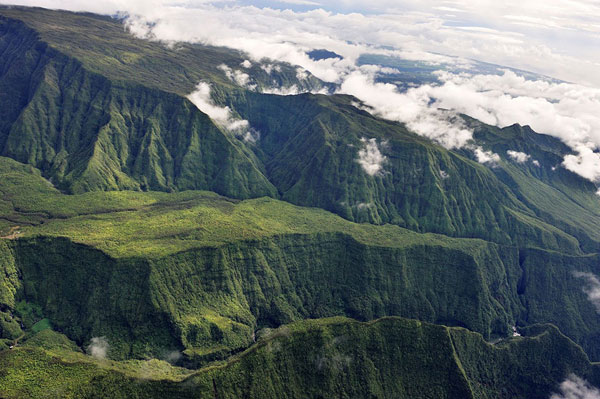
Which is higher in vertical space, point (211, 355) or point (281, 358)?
point (281, 358)

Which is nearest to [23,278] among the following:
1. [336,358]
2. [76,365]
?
[76,365]

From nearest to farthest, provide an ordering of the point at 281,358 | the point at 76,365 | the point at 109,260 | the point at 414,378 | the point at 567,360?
the point at 76,365 < the point at 281,358 < the point at 414,378 < the point at 109,260 < the point at 567,360

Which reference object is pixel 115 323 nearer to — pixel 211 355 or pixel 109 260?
pixel 109 260

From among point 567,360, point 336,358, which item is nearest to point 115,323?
point 336,358

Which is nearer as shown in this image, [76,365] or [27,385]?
[27,385]

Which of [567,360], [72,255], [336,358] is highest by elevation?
[72,255]

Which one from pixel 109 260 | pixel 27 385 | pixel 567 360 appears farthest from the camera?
pixel 567 360
